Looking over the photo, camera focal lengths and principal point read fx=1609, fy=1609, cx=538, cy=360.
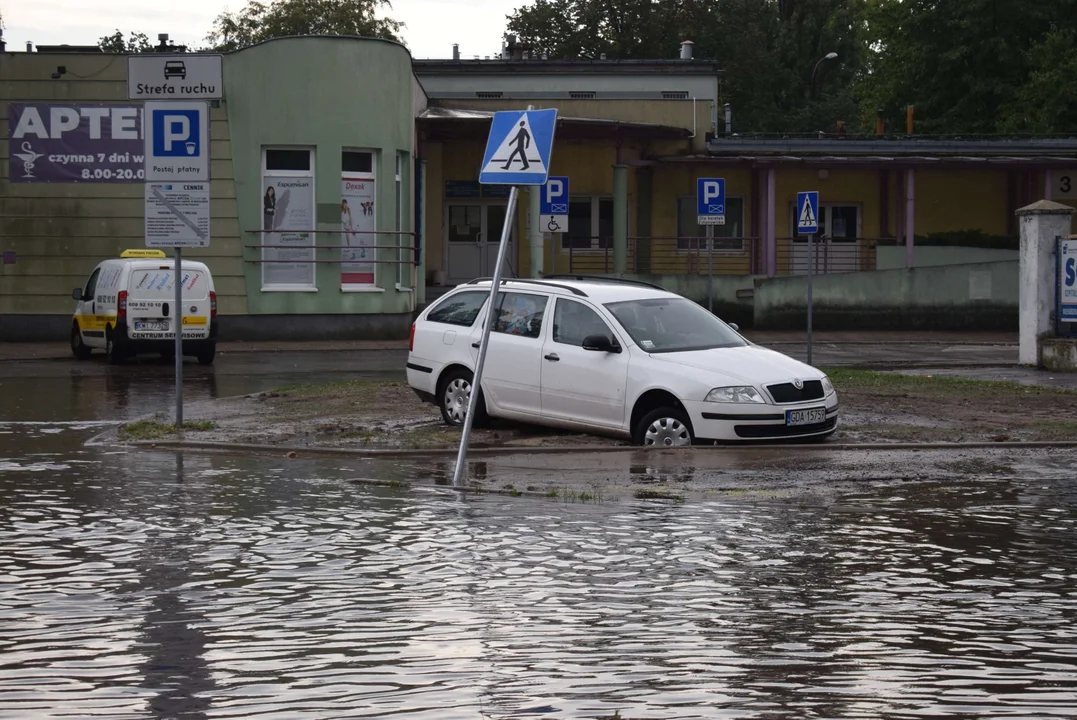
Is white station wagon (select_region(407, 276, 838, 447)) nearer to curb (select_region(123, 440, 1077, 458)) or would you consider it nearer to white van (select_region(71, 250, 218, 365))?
curb (select_region(123, 440, 1077, 458))

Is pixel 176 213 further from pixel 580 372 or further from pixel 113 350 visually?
pixel 113 350

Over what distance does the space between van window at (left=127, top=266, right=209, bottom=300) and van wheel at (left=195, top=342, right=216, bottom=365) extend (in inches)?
37.9

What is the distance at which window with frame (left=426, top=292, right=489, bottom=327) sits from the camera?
51.5ft

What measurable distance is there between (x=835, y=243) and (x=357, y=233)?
16.6 meters

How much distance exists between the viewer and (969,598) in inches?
297

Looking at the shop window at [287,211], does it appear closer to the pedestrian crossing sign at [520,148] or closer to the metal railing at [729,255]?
the metal railing at [729,255]

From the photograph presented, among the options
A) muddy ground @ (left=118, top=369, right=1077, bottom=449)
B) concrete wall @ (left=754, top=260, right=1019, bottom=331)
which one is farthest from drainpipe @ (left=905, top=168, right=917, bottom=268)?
muddy ground @ (left=118, top=369, right=1077, bottom=449)

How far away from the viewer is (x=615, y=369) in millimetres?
14062

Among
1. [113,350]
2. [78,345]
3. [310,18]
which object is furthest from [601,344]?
[310,18]

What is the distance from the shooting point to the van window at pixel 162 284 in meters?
25.8

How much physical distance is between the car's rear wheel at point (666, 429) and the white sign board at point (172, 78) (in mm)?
5479

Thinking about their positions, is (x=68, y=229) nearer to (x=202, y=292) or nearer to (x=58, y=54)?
(x=58, y=54)

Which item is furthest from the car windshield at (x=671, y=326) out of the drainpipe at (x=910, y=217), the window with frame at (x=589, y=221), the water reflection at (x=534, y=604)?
the window with frame at (x=589, y=221)

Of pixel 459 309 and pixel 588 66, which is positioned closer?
pixel 459 309
